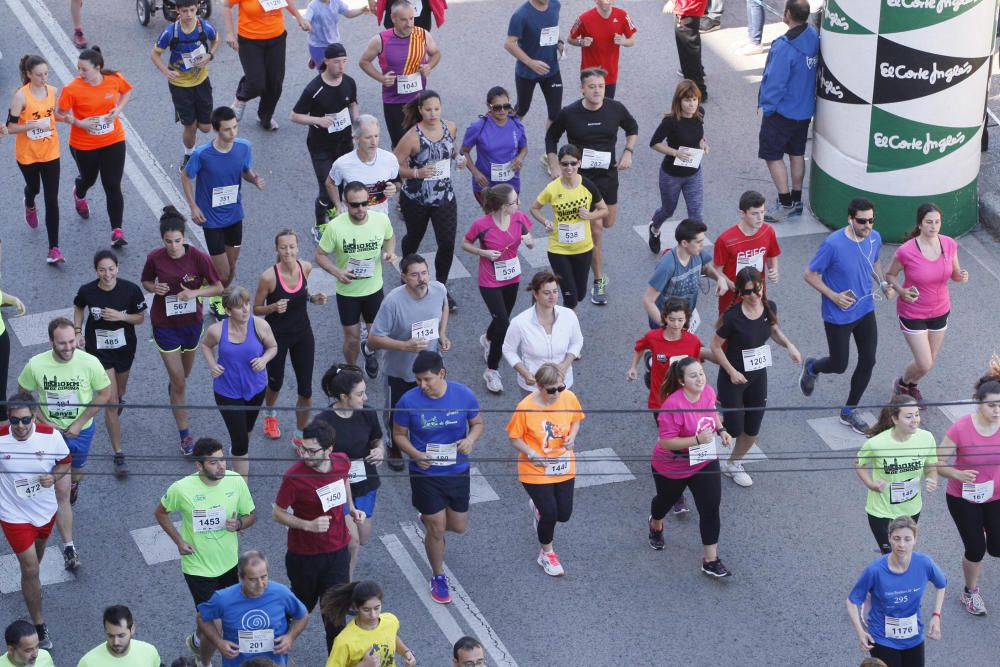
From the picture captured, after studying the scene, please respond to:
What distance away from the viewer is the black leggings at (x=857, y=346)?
11992mm

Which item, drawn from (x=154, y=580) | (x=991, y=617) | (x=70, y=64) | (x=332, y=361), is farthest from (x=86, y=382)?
(x=70, y=64)

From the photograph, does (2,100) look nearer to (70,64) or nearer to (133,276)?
(70,64)

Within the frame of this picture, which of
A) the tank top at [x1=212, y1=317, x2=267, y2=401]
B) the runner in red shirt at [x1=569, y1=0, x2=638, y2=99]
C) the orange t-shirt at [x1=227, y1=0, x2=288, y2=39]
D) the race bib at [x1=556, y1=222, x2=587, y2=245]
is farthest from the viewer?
the orange t-shirt at [x1=227, y1=0, x2=288, y2=39]

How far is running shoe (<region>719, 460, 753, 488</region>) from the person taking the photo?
11.7 metres

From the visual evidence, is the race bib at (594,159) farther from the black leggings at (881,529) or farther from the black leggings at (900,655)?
the black leggings at (900,655)

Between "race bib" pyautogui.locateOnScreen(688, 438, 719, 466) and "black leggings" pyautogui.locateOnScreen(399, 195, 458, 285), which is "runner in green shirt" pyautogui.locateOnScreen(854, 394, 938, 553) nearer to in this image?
"race bib" pyautogui.locateOnScreen(688, 438, 719, 466)

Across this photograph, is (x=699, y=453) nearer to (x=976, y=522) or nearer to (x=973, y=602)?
(x=976, y=522)

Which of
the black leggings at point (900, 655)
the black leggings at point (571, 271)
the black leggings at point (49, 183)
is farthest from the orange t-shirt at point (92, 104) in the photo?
the black leggings at point (900, 655)

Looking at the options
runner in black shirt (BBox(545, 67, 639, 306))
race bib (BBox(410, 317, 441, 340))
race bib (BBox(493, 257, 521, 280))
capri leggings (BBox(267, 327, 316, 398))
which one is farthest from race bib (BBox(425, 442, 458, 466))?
runner in black shirt (BBox(545, 67, 639, 306))

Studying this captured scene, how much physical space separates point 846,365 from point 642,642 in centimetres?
312

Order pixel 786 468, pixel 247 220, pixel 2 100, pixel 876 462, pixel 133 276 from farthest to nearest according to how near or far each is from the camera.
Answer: pixel 2 100 < pixel 247 220 < pixel 133 276 < pixel 786 468 < pixel 876 462

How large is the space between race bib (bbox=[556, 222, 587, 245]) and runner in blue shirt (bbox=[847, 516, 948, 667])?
13.1 feet

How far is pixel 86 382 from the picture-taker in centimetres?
1064

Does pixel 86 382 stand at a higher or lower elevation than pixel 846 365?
higher
